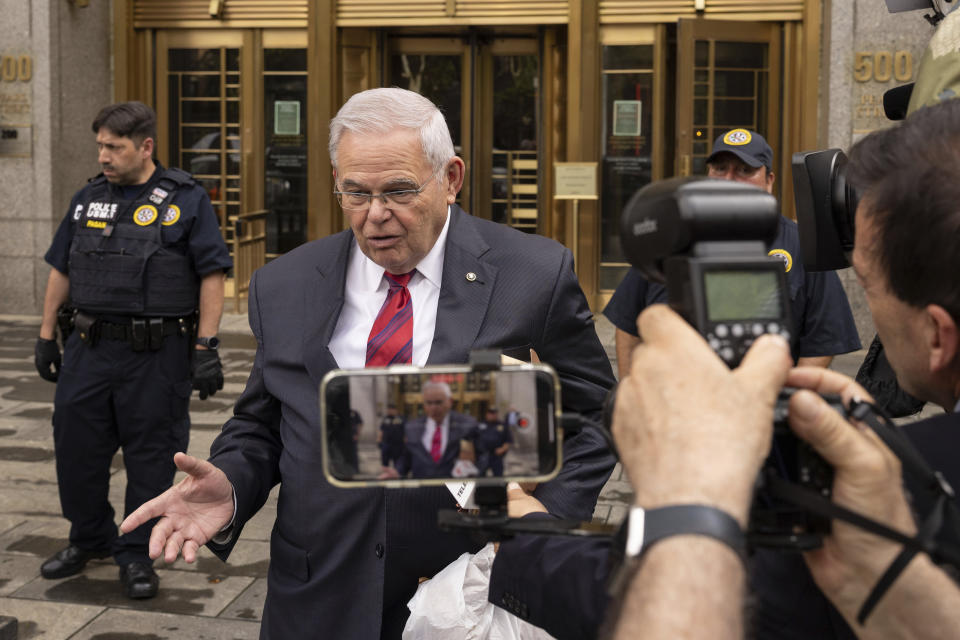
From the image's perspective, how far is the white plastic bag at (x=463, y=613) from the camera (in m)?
2.12

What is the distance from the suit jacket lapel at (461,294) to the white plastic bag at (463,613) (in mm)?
480

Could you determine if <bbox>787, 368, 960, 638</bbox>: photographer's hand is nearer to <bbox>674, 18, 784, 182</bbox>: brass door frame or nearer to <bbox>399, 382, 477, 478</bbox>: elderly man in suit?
<bbox>399, 382, 477, 478</bbox>: elderly man in suit

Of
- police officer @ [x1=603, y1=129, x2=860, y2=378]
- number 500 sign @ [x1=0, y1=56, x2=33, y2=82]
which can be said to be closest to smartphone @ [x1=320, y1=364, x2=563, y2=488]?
police officer @ [x1=603, y1=129, x2=860, y2=378]

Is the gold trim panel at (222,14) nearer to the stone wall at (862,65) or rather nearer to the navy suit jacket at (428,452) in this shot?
the stone wall at (862,65)

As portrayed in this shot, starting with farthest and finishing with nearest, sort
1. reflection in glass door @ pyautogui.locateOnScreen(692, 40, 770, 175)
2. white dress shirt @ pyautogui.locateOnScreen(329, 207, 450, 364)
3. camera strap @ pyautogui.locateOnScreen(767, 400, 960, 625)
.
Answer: reflection in glass door @ pyautogui.locateOnScreen(692, 40, 770, 175) → white dress shirt @ pyautogui.locateOnScreen(329, 207, 450, 364) → camera strap @ pyautogui.locateOnScreen(767, 400, 960, 625)

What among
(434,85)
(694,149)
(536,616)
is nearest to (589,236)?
(694,149)

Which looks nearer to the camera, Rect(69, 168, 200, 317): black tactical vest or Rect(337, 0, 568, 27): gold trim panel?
Rect(69, 168, 200, 317): black tactical vest

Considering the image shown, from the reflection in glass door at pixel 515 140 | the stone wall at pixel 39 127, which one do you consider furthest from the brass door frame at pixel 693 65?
the stone wall at pixel 39 127

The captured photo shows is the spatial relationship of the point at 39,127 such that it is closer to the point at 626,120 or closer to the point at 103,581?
the point at 626,120

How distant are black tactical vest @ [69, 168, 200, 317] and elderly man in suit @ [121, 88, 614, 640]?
253 centimetres

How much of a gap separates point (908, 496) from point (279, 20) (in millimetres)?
11055

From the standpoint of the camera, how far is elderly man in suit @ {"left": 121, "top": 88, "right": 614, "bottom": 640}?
246 centimetres

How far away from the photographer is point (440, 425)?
4.16 ft

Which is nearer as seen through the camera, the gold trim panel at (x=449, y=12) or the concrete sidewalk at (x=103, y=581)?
the concrete sidewalk at (x=103, y=581)
